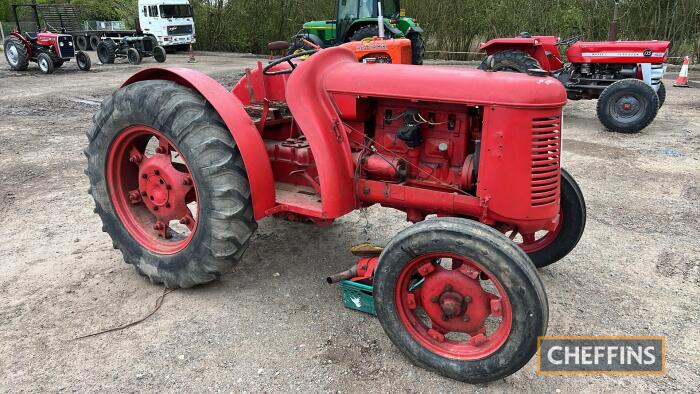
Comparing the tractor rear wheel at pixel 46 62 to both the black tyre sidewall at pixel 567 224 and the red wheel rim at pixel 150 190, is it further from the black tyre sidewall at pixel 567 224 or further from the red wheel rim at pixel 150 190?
the black tyre sidewall at pixel 567 224

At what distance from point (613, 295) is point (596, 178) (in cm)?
259

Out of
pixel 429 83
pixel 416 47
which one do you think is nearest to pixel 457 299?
pixel 429 83

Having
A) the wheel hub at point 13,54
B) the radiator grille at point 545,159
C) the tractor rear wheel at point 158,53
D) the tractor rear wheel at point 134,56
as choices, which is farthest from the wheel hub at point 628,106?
the wheel hub at point 13,54

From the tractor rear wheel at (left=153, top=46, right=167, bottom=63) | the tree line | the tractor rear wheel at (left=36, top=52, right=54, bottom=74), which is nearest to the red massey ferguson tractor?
the tree line

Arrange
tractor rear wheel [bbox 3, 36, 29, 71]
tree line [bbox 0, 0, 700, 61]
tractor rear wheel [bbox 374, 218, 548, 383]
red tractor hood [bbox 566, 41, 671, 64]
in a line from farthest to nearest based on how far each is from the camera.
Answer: tractor rear wheel [bbox 3, 36, 29, 71] < tree line [bbox 0, 0, 700, 61] < red tractor hood [bbox 566, 41, 671, 64] < tractor rear wheel [bbox 374, 218, 548, 383]

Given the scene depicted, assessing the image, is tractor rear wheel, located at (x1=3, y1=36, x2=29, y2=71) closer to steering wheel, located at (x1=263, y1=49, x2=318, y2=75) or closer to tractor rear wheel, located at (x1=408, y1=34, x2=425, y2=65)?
tractor rear wheel, located at (x1=408, y1=34, x2=425, y2=65)

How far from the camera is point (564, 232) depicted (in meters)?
3.22

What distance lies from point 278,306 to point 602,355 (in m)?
1.78

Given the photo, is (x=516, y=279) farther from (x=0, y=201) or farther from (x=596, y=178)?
(x=0, y=201)

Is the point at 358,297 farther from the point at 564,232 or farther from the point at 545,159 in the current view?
the point at 564,232

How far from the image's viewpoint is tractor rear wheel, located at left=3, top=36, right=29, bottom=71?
48.1ft

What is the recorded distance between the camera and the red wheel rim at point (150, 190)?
10.4 ft

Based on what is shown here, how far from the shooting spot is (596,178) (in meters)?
5.42

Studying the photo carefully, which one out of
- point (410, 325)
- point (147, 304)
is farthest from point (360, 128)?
point (147, 304)
